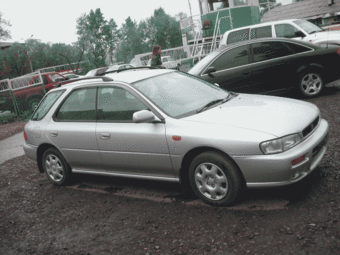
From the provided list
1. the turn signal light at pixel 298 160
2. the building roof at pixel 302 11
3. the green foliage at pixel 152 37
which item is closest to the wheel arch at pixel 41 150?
the turn signal light at pixel 298 160

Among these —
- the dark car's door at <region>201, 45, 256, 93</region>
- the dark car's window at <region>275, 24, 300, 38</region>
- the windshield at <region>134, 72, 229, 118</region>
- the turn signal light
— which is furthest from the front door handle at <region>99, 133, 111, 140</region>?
the dark car's window at <region>275, 24, 300, 38</region>

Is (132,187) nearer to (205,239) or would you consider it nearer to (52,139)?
(52,139)

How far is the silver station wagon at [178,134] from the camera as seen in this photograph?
142 inches

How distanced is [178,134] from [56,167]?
8.41 feet

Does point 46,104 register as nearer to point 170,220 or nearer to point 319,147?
point 170,220

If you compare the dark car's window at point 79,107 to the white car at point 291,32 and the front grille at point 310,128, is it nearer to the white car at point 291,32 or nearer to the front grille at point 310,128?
the front grille at point 310,128

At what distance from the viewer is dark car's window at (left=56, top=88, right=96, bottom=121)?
5004mm

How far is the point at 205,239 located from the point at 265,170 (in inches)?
35.2

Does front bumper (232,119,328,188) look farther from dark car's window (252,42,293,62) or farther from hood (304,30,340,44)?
hood (304,30,340,44)

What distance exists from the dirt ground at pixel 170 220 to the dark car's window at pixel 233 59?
11.5 ft

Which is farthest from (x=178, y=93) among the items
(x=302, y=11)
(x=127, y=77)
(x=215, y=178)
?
(x=302, y=11)

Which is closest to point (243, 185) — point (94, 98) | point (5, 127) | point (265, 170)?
point (265, 170)

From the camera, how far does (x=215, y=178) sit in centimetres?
385

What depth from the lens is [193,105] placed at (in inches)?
175
